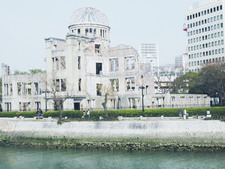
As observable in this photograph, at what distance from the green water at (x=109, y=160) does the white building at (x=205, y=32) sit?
65171mm

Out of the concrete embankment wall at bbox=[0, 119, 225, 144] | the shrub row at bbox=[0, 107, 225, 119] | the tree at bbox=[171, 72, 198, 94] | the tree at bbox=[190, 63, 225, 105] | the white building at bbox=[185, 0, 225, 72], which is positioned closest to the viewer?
the concrete embankment wall at bbox=[0, 119, 225, 144]

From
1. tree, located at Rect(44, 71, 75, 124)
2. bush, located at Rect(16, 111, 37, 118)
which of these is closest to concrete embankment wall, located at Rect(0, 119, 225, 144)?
bush, located at Rect(16, 111, 37, 118)

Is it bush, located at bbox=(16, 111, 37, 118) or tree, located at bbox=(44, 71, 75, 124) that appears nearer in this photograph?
bush, located at bbox=(16, 111, 37, 118)

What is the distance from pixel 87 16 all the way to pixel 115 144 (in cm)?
3750

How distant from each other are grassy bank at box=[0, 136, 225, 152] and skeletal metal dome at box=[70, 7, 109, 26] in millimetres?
30738

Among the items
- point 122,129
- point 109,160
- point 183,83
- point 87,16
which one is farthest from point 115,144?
point 183,83

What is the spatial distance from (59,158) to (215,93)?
143 ft

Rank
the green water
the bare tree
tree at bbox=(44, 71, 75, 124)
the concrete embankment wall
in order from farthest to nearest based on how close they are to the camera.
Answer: tree at bbox=(44, 71, 75, 124)
the bare tree
the concrete embankment wall
the green water

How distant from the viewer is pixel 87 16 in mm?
70938

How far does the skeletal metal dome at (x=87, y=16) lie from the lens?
232 ft

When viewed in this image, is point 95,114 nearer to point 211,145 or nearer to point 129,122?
point 129,122

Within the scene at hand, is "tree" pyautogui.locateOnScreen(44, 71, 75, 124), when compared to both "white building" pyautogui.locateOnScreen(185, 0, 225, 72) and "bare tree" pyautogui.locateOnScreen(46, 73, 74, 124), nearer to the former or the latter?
"bare tree" pyautogui.locateOnScreen(46, 73, 74, 124)

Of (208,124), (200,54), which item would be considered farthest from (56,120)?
(200,54)

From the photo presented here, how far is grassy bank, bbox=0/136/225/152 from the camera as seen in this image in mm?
36062
